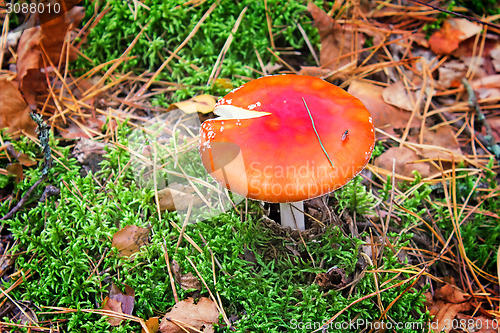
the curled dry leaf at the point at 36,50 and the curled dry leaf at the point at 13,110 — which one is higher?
the curled dry leaf at the point at 36,50

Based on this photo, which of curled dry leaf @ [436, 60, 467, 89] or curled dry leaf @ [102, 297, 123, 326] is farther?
curled dry leaf @ [436, 60, 467, 89]

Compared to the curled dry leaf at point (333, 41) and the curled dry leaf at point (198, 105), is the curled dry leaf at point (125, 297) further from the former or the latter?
the curled dry leaf at point (333, 41)

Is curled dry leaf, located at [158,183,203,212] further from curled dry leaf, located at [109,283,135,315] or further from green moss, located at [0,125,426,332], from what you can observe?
curled dry leaf, located at [109,283,135,315]

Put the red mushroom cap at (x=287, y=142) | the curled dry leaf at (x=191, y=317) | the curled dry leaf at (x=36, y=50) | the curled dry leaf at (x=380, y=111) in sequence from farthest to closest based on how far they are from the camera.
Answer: the curled dry leaf at (x=380, y=111)
the curled dry leaf at (x=36, y=50)
the curled dry leaf at (x=191, y=317)
the red mushroom cap at (x=287, y=142)

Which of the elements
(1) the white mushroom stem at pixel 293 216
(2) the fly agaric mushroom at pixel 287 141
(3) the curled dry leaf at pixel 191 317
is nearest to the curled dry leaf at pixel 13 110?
(2) the fly agaric mushroom at pixel 287 141

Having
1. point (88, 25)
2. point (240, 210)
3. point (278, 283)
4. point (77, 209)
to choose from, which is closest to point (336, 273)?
point (278, 283)

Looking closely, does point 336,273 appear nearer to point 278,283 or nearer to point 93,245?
point 278,283

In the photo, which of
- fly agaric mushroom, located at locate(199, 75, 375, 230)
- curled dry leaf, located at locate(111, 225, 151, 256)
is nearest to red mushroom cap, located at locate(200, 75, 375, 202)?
fly agaric mushroom, located at locate(199, 75, 375, 230)
